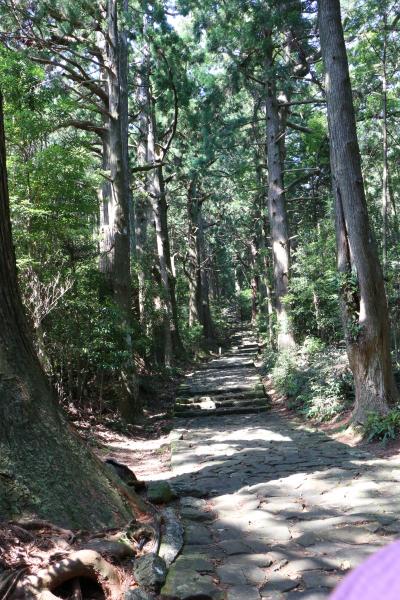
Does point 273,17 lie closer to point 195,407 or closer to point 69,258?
point 69,258

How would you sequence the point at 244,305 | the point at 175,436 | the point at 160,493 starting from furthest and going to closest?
the point at 244,305 < the point at 175,436 < the point at 160,493

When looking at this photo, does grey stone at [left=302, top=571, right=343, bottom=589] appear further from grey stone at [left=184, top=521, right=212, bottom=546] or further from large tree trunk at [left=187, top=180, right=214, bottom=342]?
large tree trunk at [left=187, top=180, right=214, bottom=342]

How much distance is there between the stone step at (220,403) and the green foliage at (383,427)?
5103 mm

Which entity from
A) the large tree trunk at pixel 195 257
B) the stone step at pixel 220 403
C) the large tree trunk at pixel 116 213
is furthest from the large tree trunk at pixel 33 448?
the large tree trunk at pixel 195 257

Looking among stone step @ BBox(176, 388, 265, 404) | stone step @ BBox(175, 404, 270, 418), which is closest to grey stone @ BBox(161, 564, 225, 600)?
stone step @ BBox(175, 404, 270, 418)

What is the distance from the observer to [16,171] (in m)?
8.70

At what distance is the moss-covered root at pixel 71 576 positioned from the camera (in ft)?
8.49

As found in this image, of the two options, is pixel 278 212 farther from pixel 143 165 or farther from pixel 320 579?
pixel 320 579

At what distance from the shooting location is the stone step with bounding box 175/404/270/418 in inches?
479

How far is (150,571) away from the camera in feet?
10.7

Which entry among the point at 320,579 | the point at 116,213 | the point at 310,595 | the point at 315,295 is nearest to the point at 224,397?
the point at 315,295

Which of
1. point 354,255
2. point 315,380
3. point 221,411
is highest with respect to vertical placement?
point 354,255

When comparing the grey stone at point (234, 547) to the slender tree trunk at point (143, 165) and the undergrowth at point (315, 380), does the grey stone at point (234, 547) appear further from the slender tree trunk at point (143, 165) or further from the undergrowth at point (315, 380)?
the slender tree trunk at point (143, 165)

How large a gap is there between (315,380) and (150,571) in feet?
26.8
